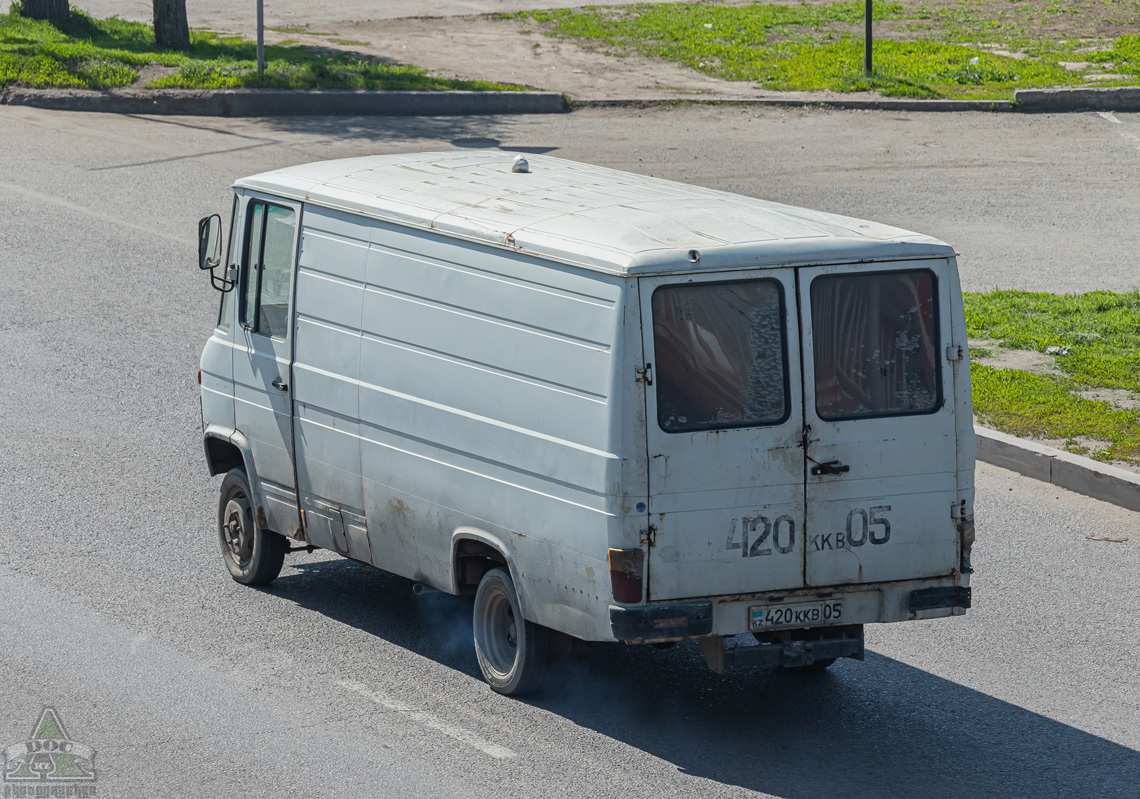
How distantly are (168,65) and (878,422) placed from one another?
59.7 feet

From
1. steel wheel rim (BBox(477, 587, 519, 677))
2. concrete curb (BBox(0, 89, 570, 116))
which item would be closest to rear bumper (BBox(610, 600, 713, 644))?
steel wheel rim (BBox(477, 587, 519, 677))

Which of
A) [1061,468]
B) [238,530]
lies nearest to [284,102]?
[238,530]

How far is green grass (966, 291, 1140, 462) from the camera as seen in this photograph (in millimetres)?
10380

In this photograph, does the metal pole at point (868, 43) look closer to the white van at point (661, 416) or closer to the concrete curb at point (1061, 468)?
the concrete curb at point (1061, 468)

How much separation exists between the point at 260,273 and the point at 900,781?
4231 millimetres

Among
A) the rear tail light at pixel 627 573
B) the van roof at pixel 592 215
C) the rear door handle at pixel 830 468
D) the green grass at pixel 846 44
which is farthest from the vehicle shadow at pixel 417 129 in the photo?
the rear tail light at pixel 627 573

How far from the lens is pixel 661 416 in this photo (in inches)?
243

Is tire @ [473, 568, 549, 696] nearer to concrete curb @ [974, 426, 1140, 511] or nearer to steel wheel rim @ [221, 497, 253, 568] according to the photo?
steel wheel rim @ [221, 497, 253, 568]

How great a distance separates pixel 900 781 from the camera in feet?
20.1

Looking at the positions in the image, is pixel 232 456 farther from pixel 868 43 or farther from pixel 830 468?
pixel 868 43

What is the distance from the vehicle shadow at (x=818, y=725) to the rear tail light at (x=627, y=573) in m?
0.73

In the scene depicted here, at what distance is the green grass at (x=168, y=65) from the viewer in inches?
850

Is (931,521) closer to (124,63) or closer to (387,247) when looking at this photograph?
(387,247)

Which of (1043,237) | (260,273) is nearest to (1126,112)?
(1043,237)
